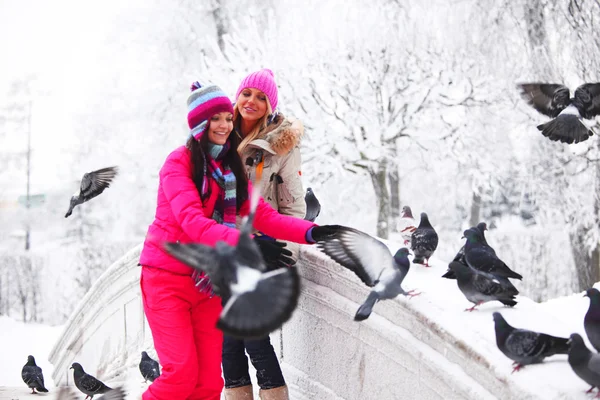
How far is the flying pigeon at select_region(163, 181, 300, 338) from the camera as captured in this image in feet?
5.79

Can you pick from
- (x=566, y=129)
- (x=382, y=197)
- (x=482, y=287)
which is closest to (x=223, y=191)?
(x=482, y=287)

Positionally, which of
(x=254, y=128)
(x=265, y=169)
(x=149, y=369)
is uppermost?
(x=254, y=128)

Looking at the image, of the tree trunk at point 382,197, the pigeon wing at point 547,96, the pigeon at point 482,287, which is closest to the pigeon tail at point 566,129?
the pigeon wing at point 547,96

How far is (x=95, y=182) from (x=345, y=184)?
961 cm

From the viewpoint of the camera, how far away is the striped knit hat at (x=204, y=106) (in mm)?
2615

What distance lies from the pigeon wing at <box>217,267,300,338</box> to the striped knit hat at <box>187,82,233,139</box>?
98 centimetres

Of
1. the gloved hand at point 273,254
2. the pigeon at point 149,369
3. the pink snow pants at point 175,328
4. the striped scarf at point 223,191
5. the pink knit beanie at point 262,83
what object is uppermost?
the pink knit beanie at point 262,83

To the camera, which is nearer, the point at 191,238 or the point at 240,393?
the point at 191,238

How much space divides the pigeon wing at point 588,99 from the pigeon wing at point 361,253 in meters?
1.69

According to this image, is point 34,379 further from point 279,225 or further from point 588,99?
point 588,99

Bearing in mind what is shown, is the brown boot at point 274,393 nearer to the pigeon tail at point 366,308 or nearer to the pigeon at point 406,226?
the pigeon tail at point 366,308

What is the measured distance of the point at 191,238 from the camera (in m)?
2.44

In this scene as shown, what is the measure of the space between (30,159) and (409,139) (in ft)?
29.0

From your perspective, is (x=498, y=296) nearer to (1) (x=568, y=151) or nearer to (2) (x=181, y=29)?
(1) (x=568, y=151)
